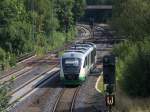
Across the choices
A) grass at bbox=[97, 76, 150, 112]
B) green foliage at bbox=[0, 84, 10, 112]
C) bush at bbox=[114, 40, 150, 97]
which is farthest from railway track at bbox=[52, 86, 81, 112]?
green foliage at bbox=[0, 84, 10, 112]

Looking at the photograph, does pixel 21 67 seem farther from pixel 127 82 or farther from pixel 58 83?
pixel 127 82

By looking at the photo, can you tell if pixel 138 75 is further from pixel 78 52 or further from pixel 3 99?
pixel 3 99

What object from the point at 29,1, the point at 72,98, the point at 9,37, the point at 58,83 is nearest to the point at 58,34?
the point at 29,1

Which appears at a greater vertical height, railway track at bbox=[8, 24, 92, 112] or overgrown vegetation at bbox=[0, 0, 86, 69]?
overgrown vegetation at bbox=[0, 0, 86, 69]

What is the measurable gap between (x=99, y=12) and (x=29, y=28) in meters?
94.5

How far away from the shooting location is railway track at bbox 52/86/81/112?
3168 centimetres

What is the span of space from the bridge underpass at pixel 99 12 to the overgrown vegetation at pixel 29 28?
5215cm

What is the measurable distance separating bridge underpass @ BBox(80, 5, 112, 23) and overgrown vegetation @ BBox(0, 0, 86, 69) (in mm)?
52147

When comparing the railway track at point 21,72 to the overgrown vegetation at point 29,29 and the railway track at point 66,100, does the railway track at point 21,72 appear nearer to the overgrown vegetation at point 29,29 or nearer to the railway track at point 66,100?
the overgrown vegetation at point 29,29

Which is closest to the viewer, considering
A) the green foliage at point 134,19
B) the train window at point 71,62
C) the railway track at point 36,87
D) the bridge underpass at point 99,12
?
the railway track at point 36,87

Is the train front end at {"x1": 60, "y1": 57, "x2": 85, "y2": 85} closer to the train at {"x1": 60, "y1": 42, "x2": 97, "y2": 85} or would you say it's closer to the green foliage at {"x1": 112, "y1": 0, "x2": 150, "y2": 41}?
the train at {"x1": 60, "y1": 42, "x2": 97, "y2": 85}

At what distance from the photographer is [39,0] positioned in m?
98.9

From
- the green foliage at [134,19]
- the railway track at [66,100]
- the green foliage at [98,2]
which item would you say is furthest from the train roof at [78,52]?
the green foliage at [98,2]

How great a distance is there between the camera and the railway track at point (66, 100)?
3168cm
